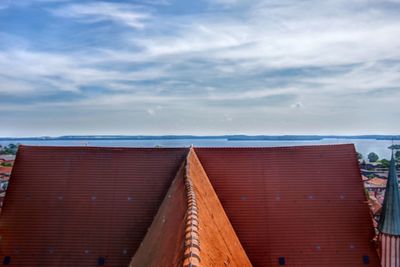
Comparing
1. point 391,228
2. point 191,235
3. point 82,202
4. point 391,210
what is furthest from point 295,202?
point 191,235

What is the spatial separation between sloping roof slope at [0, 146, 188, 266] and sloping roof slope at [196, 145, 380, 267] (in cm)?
270

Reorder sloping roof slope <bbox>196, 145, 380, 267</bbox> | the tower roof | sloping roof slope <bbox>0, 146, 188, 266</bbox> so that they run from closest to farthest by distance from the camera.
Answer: the tower roof → sloping roof slope <bbox>196, 145, 380, 267</bbox> → sloping roof slope <bbox>0, 146, 188, 266</bbox>

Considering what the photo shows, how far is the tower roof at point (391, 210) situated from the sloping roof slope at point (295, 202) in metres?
0.99

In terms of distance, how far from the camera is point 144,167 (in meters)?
18.6

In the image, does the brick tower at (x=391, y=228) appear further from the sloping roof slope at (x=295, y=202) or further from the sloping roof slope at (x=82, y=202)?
the sloping roof slope at (x=82, y=202)

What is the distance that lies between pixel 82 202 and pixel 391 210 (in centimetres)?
1220

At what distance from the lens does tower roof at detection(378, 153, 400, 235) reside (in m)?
15.2

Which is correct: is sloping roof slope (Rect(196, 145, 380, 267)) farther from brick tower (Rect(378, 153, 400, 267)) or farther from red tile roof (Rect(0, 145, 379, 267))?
brick tower (Rect(378, 153, 400, 267))

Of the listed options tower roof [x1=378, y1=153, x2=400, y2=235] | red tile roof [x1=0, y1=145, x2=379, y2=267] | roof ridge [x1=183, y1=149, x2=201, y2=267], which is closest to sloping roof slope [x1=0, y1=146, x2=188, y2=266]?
red tile roof [x1=0, y1=145, x2=379, y2=267]

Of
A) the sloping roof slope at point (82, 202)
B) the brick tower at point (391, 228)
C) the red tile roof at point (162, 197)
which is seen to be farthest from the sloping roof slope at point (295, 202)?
the sloping roof slope at point (82, 202)

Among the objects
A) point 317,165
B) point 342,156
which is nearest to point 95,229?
point 317,165

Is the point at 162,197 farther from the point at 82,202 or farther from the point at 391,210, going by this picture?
the point at 391,210

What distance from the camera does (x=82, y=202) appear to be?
1744 centimetres

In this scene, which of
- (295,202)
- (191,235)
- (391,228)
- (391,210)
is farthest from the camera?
(295,202)
